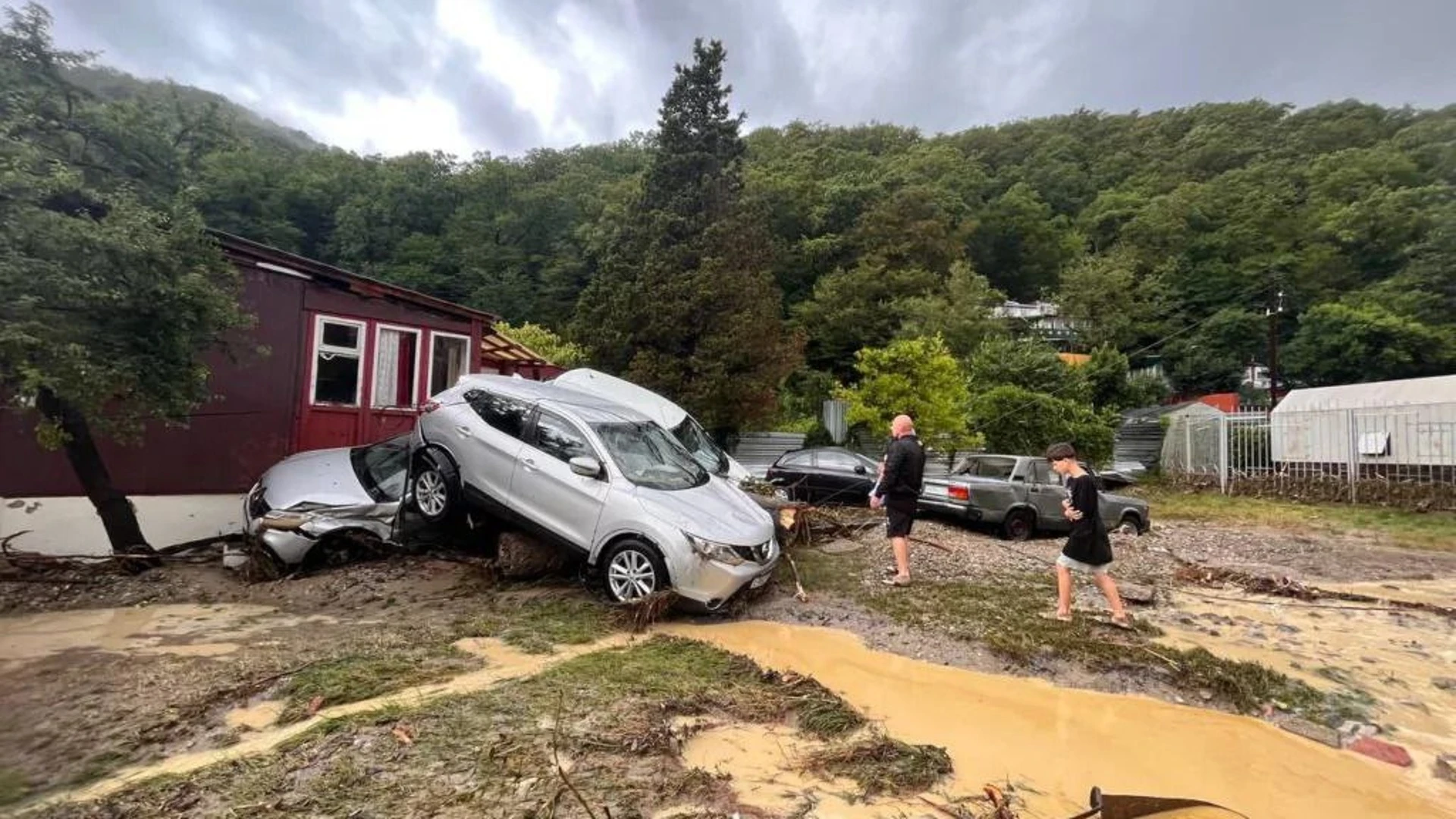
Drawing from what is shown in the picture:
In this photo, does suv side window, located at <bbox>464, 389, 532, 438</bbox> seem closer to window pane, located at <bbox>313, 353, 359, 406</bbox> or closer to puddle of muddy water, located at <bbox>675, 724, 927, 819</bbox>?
puddle of muddy water, located at <bbox>675, 724, 927, 819</bbox>

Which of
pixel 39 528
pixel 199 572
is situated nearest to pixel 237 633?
pixel 199 572

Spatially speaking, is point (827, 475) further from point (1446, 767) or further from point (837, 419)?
point (1446, 767)

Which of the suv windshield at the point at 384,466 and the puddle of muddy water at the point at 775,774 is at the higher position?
the suv windshield at the point at 384,466

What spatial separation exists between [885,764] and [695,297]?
19.4 m

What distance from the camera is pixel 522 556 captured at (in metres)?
7.10

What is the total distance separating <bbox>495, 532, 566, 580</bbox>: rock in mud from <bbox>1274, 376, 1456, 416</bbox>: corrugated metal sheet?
19369 millimetres

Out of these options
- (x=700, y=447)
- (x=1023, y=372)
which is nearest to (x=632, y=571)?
(x=700, y=447)

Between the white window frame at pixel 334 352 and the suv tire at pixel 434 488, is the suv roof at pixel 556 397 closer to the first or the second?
the suv tire at pixel 434 488

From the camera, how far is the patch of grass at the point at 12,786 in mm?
3062

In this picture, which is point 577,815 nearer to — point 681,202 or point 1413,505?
point 1413,505

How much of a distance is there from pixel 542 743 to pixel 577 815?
74 cm

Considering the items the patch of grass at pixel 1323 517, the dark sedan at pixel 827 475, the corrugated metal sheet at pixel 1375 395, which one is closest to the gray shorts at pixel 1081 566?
the dark sedan at pixel 827 475

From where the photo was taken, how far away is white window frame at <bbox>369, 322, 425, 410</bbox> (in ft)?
37.8

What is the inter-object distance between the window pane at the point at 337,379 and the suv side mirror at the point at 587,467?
6579 mm
